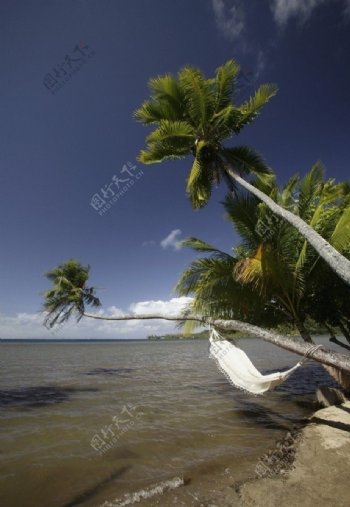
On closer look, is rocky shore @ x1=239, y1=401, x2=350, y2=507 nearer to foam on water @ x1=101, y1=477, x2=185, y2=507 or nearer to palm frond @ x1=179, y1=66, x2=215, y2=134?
foam on water @ x1=101, y1=477, x2=185, y2=507

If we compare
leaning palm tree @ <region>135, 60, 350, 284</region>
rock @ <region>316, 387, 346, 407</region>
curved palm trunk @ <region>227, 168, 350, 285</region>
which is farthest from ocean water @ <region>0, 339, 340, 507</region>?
leaning palm tree @ <region>135, 60, 350, 284</region>

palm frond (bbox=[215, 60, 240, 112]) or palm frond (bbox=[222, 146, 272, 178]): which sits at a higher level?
palm frond (bbox=[215, 60, 240, 112])

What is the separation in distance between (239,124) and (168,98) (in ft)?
6.83

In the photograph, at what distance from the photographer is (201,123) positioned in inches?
322

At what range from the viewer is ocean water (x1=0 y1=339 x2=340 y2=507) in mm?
4477

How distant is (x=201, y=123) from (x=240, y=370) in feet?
20.2

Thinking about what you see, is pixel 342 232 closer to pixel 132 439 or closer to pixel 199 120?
pixel 199 120

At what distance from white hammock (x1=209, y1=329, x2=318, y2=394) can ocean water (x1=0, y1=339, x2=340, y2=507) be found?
128cm

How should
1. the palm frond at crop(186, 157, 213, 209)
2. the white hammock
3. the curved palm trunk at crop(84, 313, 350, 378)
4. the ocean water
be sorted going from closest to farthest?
the ocean water → the curved palm trunk at crop(84, 313, 350, 378) → the white hammock → the palm frond at crop(186, 157, 213, 209)

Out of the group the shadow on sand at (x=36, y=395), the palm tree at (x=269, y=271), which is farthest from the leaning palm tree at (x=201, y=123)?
the shadow on sand at (x=36, y=395)

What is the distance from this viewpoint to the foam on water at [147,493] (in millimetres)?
4102

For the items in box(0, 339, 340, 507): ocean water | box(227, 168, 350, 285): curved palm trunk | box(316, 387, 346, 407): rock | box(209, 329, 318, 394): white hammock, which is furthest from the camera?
box(316, 387, 346, 407): rock

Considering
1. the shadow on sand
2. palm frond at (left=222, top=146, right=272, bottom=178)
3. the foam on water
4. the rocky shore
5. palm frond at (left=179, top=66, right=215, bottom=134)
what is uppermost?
palm frond at (left=179, top=66, right=215, bottom=134)

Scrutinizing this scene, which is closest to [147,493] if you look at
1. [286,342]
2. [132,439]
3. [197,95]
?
[132,439]
